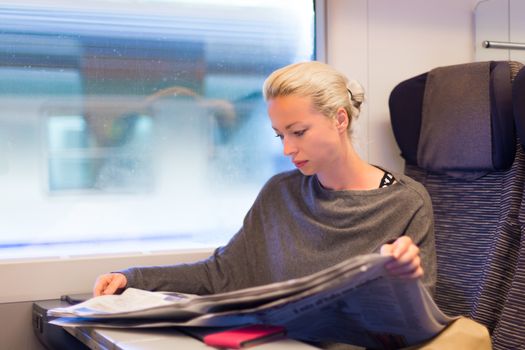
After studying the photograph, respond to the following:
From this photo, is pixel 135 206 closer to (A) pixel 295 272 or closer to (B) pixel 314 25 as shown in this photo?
(A) pixel 295 272

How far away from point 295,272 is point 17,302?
2.31ft

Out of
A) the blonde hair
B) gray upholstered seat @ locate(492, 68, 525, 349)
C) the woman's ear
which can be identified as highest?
the blonde hair

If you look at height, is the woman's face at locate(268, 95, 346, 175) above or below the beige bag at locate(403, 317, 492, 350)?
above

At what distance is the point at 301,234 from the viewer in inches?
65.9

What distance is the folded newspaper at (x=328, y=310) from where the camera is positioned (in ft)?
3.13

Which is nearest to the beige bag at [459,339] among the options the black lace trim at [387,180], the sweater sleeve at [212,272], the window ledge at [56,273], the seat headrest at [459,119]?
the black lace trim at [387,180]

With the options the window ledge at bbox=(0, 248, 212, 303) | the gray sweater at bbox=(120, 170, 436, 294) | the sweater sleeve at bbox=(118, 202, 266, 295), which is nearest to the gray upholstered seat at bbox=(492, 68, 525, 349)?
the gray sweater at bbox=(120, 170, 436, 294)

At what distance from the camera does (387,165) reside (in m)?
2.33

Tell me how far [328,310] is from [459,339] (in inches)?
10.1

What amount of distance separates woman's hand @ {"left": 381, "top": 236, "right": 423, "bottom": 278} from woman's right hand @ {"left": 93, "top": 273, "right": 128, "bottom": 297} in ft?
2.27

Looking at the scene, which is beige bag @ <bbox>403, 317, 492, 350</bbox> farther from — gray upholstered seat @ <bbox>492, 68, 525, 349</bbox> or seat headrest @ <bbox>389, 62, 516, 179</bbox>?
seat headrest @ <bbox>389, 62, 516, 179</bbox>

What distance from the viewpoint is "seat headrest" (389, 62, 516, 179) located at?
1879 mm

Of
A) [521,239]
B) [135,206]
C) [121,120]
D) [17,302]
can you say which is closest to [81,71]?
[121,120]

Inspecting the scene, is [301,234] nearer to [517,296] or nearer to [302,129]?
[302,129]
